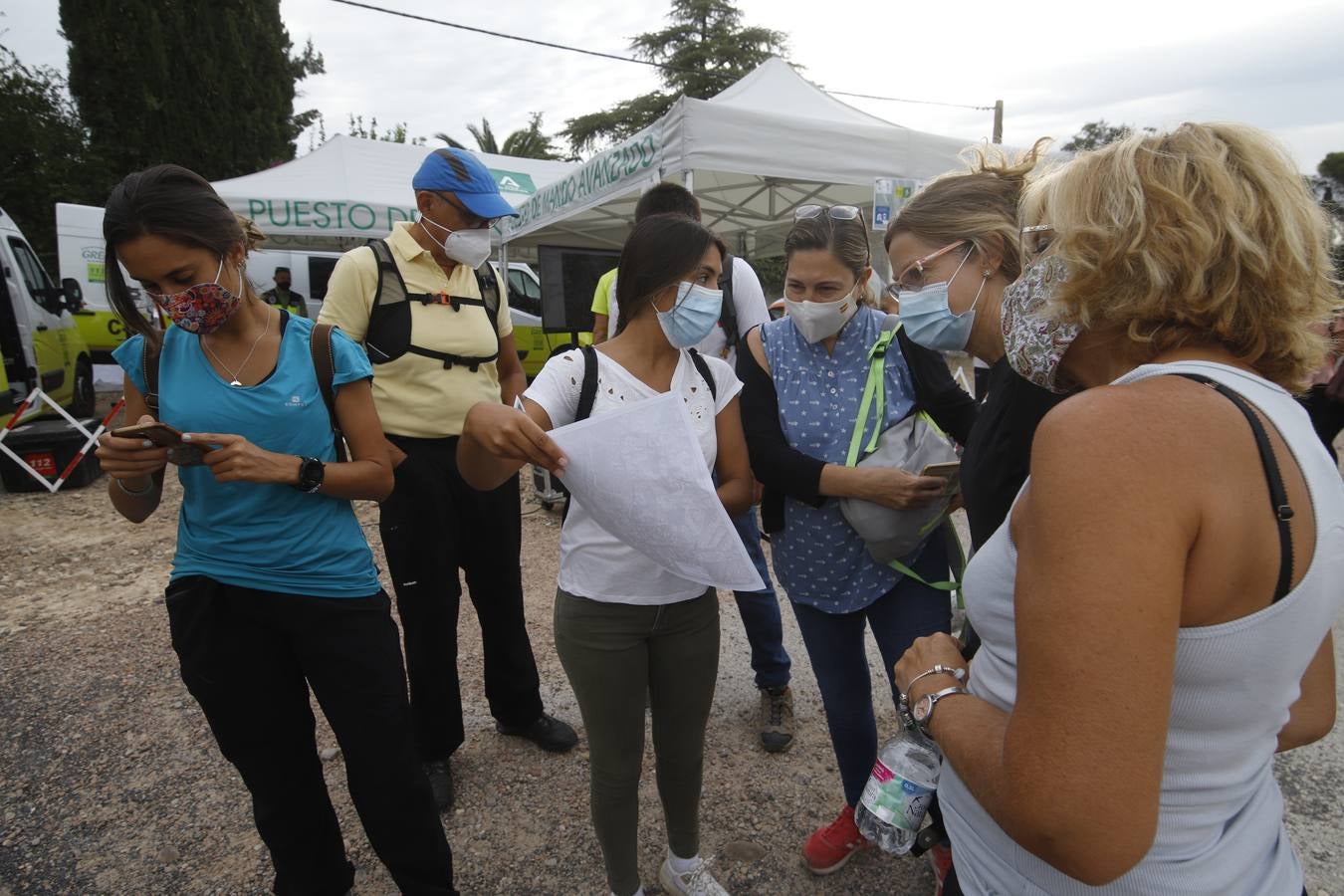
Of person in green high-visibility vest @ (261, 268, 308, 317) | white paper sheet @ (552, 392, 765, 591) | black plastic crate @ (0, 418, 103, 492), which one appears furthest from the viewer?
person in green high-visibility vest @ (261, 268, 308, 317)

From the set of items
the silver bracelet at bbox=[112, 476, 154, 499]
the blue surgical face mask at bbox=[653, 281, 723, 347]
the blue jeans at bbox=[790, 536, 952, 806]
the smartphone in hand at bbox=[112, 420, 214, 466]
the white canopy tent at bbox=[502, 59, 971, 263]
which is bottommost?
the blue jeans at bbox=[790, 536, 952, 806]

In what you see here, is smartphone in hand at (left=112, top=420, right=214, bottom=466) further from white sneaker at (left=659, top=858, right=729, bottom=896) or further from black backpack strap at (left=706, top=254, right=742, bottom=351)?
black backpack strap at (left=706, top=254, right=742, bottom=351)

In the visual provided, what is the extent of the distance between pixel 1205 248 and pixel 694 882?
1973 mm

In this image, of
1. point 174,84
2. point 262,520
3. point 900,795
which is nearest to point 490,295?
point 262,520

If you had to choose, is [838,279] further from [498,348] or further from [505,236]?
[505,236]

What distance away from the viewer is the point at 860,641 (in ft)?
7.04

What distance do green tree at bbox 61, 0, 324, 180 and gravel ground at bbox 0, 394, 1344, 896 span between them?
20495 mm

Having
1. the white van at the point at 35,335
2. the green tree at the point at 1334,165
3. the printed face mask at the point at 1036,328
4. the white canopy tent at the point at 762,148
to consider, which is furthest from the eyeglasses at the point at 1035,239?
the green tree at the point at 1334,165

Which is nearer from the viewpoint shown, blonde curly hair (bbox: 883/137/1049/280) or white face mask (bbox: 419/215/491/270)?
blonde curly hair (bbox: 883/137/1049/280)

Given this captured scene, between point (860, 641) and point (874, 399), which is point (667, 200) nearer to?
point (874, 399)

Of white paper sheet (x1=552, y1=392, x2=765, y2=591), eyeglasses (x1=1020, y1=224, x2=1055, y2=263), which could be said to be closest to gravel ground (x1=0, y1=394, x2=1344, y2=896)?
white paper sheet (x1=552, y1=392, x2=765, y2=591)

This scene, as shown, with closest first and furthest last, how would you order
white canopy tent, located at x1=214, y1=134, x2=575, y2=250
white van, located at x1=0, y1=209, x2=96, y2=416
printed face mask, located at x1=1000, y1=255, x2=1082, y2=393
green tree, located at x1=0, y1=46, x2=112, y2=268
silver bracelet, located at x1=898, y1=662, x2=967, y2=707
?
printed face mask, located at x1=1000, y1=255, x2=1082, y2=393 → silver bracelet, located at x1=898, y1=662, x2=967, y2=707 → white van, located at x1=0, y1=209, x2=96, y2=416 → white canopy tent, located at x1=214, y1=134, x2=575, y2=250 → green tree, located at x1=0, y1=46, x2=112, y2=268

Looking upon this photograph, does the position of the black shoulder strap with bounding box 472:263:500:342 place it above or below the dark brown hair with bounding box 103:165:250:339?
below

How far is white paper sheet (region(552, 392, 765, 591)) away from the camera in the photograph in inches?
57.4
